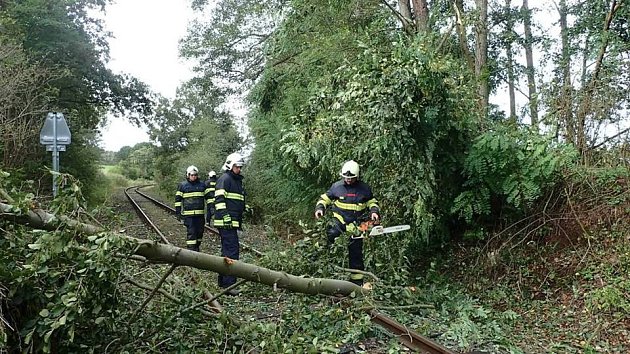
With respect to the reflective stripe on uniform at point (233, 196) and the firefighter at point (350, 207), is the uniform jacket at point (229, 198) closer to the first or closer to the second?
the reflective stripe on uniform at point (233, 196)

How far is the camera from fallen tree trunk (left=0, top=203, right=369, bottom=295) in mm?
4070

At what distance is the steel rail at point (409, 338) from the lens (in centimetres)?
515

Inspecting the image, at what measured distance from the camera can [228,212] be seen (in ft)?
26.4

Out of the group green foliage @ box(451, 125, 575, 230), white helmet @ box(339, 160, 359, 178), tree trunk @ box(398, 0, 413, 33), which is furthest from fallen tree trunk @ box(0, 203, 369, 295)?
tree trunk @ box(398, 0, 413, 33)

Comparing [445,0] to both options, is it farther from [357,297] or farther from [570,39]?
[357,297]

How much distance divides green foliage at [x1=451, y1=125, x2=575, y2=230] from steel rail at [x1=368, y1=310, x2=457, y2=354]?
326 cm

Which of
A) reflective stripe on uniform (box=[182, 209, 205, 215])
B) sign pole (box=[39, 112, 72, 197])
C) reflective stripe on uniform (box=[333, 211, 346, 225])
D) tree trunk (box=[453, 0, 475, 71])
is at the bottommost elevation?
reflective stripe on uniform (box=[182, 209, 205, 215])

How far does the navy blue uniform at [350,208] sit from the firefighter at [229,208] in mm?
1292

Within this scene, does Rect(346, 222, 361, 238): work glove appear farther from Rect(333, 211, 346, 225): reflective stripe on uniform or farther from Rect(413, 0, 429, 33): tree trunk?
Rect(413, 0, 429, 33): tree trunk

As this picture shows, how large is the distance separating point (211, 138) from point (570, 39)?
15946 mm

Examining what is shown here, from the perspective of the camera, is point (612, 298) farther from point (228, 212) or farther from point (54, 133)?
point (54, 133)

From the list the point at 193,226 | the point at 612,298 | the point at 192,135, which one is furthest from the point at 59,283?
the point at 192,135

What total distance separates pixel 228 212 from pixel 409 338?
364cm

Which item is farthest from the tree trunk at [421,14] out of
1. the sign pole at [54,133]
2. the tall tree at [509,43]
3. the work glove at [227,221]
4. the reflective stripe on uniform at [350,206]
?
the tall tree at [509,43]
